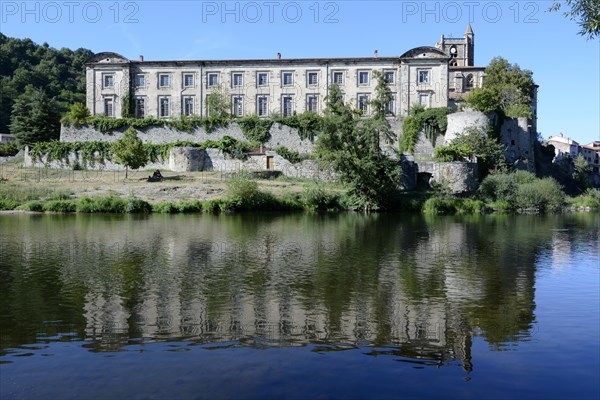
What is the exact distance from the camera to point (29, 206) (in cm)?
3606

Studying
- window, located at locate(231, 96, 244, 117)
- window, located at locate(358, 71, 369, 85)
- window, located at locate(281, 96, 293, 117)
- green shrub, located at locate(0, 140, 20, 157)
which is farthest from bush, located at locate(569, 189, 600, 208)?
green shrub, located at locate(0, 140, 20, 157)

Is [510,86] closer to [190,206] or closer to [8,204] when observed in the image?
[190,206]

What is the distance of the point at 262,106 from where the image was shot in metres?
55.2

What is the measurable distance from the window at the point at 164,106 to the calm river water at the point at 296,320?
3539cm

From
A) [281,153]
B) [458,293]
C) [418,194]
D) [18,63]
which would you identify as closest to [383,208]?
[418,194]

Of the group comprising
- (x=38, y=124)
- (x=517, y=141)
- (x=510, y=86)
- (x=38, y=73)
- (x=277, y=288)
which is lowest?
(x=277, y=288)

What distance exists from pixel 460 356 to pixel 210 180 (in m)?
35.9

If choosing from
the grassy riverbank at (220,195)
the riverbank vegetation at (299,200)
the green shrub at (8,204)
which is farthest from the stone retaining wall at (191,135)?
the green shrub at (8,204)

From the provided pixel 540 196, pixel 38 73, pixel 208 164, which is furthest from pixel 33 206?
pixel 38 73

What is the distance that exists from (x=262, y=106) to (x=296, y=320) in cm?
4590

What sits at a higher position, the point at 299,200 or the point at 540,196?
the point at 540,196

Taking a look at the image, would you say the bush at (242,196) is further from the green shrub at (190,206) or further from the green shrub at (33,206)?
the green shrub at (33,206)

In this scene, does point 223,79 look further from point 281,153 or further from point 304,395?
point 304,395

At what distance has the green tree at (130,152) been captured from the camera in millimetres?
43625
